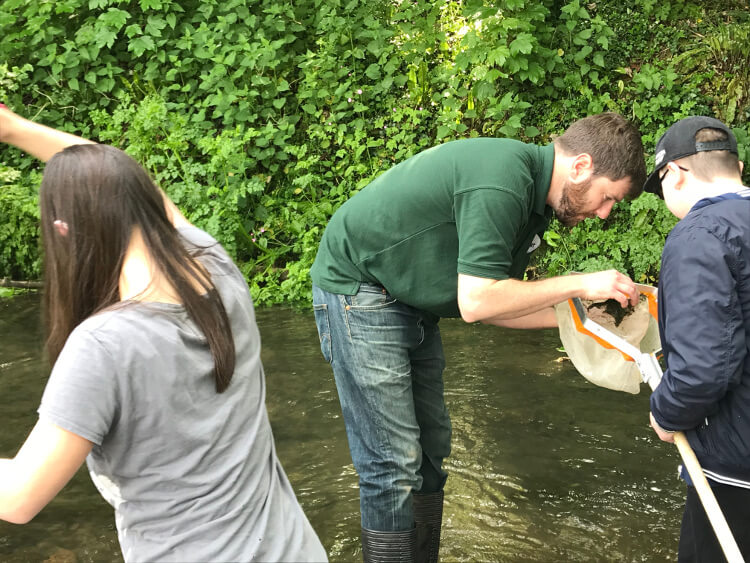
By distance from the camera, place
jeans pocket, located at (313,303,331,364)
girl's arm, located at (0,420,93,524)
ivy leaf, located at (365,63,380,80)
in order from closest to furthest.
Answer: girl's arm, located at (0,420,93,524) → jeans pocket, located at (313,303,331,364) → ivy leaf, located at (365,63,380,80)

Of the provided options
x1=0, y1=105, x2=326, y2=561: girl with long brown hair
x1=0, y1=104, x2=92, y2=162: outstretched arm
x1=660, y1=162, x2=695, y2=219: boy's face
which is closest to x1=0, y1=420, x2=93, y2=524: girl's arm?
x1=0, y1=105, x2=326, y2=561: girl with long brown hair

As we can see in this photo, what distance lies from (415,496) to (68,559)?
5.09 ft

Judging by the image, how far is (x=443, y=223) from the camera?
2592 mm

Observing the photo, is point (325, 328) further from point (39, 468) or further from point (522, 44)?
point (522, 44)

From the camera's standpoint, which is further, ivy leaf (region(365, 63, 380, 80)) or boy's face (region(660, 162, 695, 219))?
ivy leaf (region(365, 63, 380, 80))

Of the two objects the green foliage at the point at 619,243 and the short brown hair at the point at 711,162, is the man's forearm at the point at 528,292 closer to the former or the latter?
the short brown hair at the point at 711,162

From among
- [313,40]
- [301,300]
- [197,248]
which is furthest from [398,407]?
[313,40]

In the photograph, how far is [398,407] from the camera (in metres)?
2.70

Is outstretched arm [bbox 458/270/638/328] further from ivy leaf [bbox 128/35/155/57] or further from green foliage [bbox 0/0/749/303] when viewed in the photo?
ivy leaf [bbox 128/35/155/57]

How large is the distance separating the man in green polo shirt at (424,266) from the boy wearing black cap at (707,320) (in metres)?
0.28

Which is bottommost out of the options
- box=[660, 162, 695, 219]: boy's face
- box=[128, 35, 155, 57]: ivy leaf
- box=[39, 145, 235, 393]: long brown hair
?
box=[660, 162, 695, 219]: boy's face

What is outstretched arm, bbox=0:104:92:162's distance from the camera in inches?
79.0

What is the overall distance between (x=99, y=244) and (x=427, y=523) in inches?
75.9

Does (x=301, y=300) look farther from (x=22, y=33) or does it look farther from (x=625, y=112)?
(x=22, y=33)
